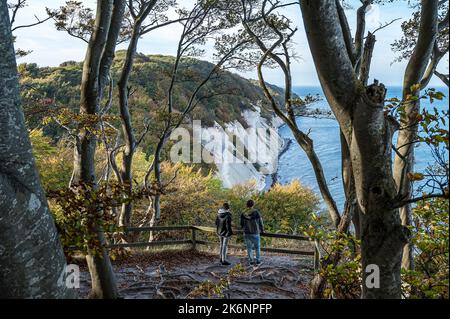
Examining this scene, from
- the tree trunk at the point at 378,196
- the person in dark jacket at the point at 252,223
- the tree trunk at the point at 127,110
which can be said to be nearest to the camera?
the tree trunk at the point at 378,196

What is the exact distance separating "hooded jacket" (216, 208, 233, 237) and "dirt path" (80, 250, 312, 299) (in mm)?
752

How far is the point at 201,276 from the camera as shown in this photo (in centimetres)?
807

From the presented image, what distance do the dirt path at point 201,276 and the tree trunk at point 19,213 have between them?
3703 mm

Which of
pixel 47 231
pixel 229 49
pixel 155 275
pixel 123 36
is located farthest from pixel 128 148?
pixel 47 231

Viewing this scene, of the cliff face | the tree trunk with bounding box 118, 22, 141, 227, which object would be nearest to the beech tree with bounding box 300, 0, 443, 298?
the tree trunk with bounding box 118, 22, 141, 227

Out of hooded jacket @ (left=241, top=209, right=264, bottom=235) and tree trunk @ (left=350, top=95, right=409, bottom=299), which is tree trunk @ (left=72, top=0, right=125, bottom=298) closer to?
hooded jacket @ (left=241, top=209, right=264, bottom=235)

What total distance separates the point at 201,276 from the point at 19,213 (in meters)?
6.08

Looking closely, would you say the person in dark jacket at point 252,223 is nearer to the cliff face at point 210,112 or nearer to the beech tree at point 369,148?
the beech tree at point 369,148

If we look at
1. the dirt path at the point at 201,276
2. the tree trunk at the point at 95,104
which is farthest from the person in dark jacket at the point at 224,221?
the tree trunk at the point at 95,104

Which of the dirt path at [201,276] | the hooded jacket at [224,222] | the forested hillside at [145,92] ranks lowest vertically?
the dirt path at [201,276]

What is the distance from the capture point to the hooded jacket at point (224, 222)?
793 centimetres

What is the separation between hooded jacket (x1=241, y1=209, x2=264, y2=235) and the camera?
25.5 feet
